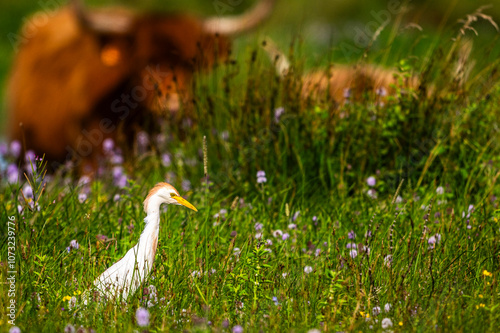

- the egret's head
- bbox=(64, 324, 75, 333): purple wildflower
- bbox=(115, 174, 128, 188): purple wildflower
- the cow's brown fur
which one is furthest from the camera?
the cow's brown fur

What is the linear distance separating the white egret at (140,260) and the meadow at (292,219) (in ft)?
0.19

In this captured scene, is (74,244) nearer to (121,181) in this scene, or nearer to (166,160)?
(121,181)

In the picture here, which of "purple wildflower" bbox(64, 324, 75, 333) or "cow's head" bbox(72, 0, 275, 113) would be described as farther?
"cow's head" bbox(72, 0, 275, 113)

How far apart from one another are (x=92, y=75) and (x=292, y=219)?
3914 mm

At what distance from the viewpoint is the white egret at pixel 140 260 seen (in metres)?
2.42

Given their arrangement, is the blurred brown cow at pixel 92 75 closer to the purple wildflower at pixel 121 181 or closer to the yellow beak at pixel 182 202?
the purple wildflower at pixel 121 181

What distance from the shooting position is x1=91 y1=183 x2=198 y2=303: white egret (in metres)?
2.42

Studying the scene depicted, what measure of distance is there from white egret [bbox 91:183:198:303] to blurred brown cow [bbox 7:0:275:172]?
416 centimetres

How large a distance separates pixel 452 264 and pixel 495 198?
1038 mm

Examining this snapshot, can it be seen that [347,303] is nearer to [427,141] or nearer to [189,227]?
[189,227]

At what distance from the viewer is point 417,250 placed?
274 centimetres

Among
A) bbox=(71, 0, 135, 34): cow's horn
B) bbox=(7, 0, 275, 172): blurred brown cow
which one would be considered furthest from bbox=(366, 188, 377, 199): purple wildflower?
bbox=(71, 0, 135, 34): cow's horn

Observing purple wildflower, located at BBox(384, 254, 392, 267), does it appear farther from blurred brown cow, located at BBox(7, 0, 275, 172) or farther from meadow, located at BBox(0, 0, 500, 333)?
blurred brown cow, located at BBox(7, 0, 275, 172)

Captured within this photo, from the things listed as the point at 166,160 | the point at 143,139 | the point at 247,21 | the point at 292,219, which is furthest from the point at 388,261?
the point at 247,21
